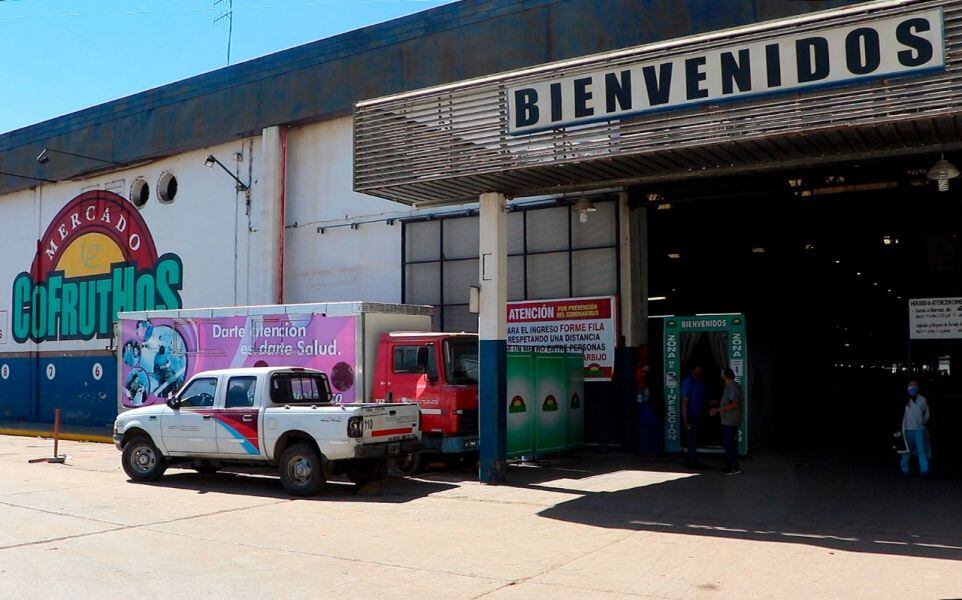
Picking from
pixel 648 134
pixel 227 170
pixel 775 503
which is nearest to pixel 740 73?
pixel 648 134

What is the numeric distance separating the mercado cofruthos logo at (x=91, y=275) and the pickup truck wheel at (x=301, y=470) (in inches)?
519

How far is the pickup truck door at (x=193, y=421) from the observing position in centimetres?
1398

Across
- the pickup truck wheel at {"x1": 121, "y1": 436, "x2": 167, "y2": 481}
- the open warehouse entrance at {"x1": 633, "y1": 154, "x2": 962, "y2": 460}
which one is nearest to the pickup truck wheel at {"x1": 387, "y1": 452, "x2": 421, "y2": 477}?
the pickup truck wheel at {"x1": 121, "y1": 436, "x2": 167, "y2": 481}

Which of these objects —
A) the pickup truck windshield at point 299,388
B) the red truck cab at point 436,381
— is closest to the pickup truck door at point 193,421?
the pickup truck windshield at point 299,388

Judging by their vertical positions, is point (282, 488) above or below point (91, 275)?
below

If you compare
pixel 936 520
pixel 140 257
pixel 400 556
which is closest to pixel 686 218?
pixel 936 520

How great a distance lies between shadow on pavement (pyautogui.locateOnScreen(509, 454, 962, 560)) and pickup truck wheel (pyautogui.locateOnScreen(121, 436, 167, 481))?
19.2ft

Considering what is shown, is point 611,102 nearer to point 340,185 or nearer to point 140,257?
point 340,185

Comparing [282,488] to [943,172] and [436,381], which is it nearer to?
[436,381]

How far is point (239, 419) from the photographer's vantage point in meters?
13.7

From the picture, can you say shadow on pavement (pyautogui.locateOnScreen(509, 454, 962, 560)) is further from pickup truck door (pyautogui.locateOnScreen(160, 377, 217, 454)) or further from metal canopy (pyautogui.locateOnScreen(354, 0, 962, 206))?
pickup truck door (pyautogui.locateOnScreen(160, 377, 217, 454))

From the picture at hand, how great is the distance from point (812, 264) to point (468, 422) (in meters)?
16.5

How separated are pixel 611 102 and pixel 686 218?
859 centimetres

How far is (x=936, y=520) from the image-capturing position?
10.8m
